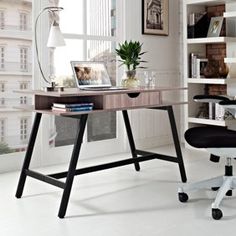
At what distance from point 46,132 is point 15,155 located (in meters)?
0.39

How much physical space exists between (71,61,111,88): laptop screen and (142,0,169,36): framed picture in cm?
169

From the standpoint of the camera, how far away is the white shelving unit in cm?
457

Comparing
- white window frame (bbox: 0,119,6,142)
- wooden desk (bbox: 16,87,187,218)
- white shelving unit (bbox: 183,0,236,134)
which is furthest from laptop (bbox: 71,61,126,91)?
white shelving unit (bbox: 183,0,236,134)

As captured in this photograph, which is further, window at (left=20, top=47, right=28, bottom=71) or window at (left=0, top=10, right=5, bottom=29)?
window at (left=20, top=47, right=28, bottom=71)

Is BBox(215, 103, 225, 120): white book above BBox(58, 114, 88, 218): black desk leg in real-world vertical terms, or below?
above

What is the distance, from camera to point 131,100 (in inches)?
123

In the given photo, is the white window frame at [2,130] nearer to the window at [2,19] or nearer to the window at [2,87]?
the window at [2,87]

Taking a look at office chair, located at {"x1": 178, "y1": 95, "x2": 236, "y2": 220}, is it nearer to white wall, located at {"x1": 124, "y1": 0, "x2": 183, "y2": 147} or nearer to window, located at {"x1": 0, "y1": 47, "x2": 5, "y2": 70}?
window, located at {"x1": 0, "y1": 47, "x2": 5, "y2": 70}

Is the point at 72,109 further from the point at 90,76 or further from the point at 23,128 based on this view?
the point at 23,128

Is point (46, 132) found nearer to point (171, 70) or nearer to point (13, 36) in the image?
point (13, 36)

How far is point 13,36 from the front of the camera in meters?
3.84

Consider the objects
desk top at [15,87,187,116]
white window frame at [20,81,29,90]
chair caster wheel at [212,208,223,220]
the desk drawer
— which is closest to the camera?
chair caster wheel at [212,208,223,220]

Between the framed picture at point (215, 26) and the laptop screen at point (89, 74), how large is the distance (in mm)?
1891

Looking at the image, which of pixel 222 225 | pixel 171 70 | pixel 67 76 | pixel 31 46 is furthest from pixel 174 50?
pixel 222 225
